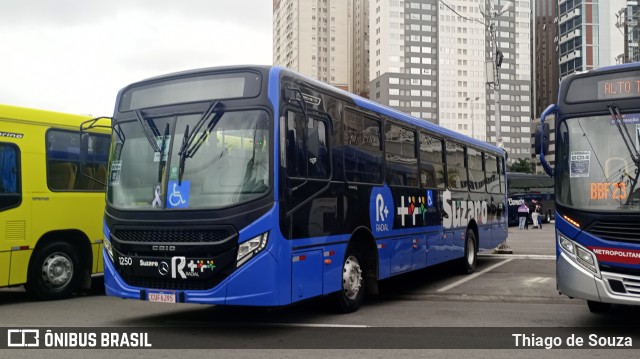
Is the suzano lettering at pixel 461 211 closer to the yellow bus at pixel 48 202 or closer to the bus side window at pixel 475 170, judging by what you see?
the bus side window at pixel 475 170

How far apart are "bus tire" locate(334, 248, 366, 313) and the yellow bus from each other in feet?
13.3

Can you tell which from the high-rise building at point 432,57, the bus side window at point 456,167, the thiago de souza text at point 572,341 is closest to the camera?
the thiago de souza text at point 572,341

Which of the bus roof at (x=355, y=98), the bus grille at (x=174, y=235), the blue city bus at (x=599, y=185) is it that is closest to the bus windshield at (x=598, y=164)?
the blue city bus at (x=599, y=185)

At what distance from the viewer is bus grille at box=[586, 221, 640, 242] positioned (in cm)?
764

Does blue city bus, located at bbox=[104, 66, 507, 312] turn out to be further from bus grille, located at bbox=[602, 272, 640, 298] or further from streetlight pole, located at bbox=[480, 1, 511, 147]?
streetlight pole, located at bbox=[480, 1, 511, 147]

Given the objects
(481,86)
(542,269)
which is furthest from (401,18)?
(542,269)

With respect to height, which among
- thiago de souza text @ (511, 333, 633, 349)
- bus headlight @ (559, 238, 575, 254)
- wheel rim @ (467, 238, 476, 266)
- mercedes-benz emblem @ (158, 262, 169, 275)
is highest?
bus headlight @ (559, 238, 575, 254)

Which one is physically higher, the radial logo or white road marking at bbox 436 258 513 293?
the radial logo

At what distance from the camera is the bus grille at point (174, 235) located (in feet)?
25.0

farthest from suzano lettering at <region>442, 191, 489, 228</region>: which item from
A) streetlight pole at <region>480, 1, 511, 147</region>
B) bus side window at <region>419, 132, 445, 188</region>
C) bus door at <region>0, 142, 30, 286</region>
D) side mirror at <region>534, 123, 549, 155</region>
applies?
bus door at <region>0, 142, 30, 286</region>

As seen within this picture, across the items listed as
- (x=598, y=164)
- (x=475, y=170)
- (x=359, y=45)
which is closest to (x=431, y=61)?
(x=359, y=45)

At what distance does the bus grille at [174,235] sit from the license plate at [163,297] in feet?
1.99

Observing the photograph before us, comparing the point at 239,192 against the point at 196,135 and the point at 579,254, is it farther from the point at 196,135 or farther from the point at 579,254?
the point at 579,254

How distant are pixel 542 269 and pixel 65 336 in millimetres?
11366
